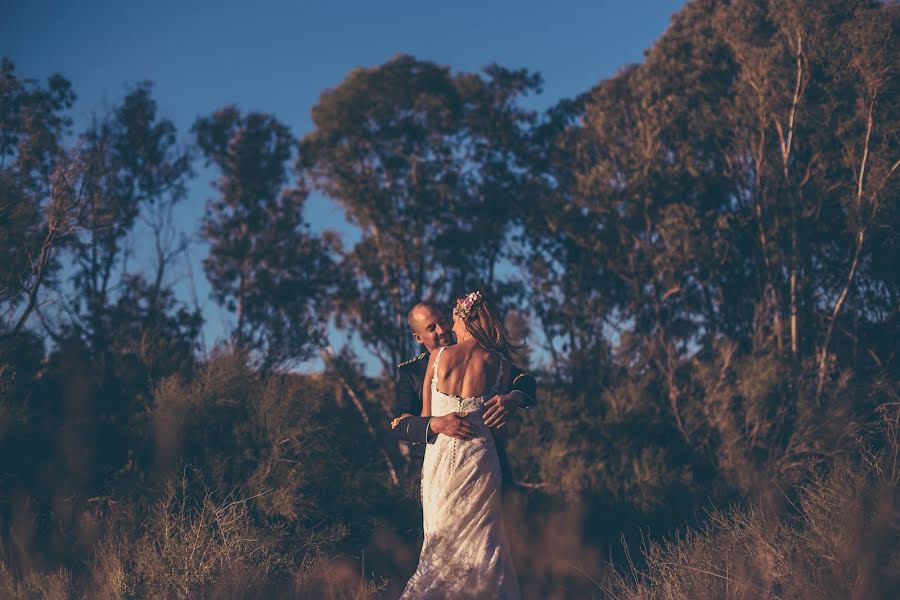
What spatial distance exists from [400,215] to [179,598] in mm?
16180

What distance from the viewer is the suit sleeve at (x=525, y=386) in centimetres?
515

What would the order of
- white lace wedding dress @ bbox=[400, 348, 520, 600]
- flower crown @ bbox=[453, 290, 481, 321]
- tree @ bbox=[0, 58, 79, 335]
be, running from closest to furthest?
white lace wedding dress @ bbox=[400, 348, 520, 600]
flower crown @ bbox=[453, 290, 481, 321]
tree @ bbox=[0, 58, 79, 335]

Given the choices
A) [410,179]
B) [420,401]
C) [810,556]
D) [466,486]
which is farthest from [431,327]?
[410,179]

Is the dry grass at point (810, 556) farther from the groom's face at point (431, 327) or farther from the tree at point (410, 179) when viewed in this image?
the tree at point (410, 179)

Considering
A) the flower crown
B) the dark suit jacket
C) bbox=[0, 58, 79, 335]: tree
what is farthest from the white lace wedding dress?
bbox=[0, 58, 79, 335]: tree

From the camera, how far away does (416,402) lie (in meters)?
5.66

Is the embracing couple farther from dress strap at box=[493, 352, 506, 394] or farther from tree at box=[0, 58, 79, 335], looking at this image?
tree at box=[0, 58, 79, 335]

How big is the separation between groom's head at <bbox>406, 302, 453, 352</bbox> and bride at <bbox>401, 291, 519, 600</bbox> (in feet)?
3.18

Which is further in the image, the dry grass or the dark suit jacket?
the dry grass

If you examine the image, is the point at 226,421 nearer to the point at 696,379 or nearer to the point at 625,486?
the point at 625,486

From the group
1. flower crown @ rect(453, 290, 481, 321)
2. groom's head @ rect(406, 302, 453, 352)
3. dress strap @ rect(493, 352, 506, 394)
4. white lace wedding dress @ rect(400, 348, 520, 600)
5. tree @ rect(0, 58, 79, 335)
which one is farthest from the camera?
tree @ rect(0, 58, 79, 335)

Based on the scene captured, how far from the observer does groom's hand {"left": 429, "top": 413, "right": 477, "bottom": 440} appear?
4.85 metres

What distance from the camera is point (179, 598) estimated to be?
5.55 meters

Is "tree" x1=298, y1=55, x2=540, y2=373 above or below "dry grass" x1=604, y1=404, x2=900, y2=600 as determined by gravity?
above
